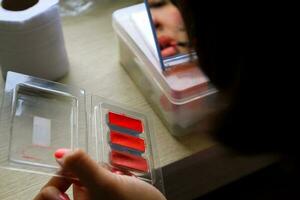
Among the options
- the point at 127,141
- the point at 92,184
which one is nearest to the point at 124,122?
the point at 127,141

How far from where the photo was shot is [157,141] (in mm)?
571

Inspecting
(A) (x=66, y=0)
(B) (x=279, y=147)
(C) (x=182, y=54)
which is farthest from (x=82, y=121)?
(A) (x=66, y=0)

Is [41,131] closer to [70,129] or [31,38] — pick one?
[70,129]

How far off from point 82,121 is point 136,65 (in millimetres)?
144

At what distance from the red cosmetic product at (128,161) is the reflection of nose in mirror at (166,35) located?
13cm

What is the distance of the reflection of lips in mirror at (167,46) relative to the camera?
54cm

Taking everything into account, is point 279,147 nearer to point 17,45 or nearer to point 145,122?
point 145,122

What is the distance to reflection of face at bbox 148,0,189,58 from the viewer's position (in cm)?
48

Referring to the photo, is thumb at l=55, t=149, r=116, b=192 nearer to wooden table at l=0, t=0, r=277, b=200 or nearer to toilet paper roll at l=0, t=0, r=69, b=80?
wooden table at l=0, t=0, r=277, b=200

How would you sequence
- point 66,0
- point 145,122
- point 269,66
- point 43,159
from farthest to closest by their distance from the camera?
point 66,0
point 145,122
point 43,159
point 269,66

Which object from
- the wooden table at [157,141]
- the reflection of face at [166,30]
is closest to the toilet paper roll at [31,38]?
the wooden table at [157,141]

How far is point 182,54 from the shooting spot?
56cm

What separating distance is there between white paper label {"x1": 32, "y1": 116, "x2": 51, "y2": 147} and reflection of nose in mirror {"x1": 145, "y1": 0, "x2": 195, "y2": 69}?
168 millimetres

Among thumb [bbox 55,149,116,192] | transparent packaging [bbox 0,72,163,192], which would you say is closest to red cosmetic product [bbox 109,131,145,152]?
transparent packaging [bbox 0,72,163,192]
